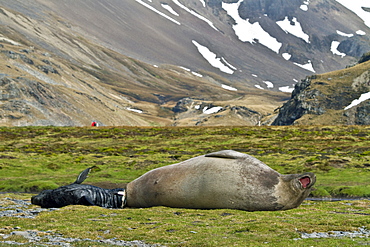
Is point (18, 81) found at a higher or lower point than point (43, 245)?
lower

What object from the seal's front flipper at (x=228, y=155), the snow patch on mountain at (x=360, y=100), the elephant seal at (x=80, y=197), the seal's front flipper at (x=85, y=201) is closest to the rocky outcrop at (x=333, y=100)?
the snow patch on mountain at (x=360, y=100)

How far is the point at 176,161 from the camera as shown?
41.2 m

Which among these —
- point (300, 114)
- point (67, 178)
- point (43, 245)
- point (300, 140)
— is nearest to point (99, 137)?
point (300, 140)

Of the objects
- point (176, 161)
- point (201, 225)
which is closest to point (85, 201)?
point (201, 225)

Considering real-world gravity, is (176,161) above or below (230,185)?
below

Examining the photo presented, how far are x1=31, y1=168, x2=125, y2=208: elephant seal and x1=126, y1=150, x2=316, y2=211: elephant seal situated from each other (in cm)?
258

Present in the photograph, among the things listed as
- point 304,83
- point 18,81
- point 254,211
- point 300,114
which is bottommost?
point 18,81

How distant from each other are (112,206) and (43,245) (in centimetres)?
1024

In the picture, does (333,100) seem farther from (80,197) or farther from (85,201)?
(80,197)

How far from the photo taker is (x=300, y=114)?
15388 cm

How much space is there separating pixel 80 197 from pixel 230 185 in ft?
24.2

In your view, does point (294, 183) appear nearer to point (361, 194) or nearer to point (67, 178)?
point (361, 194)

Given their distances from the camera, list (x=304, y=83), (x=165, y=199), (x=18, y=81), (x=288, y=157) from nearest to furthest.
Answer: (x=165, y=199) → (x=288, y=157) → (x=18, y=81) → (x=304, y=83)

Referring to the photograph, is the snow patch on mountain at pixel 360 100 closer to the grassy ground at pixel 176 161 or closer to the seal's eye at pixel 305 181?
the grassy ground at pixel 176 161
